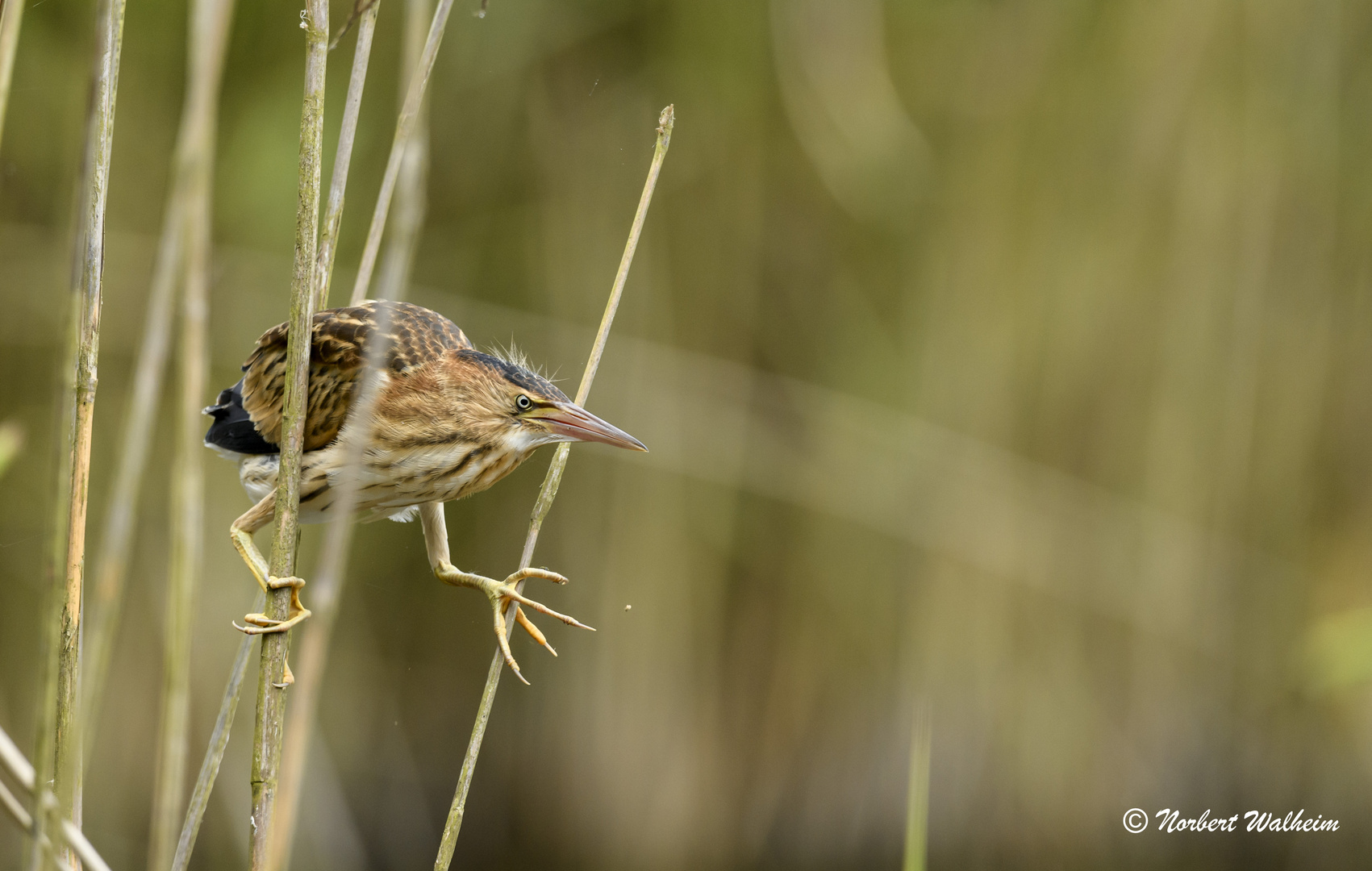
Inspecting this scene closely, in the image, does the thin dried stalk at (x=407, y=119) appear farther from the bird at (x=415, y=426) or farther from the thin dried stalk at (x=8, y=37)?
the thin dried stalk at (x=8, y=37)

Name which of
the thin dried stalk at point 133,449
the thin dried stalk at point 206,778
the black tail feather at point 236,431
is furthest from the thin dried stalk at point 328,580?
the black tail feather at point 236,431

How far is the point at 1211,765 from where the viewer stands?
11.8 feet

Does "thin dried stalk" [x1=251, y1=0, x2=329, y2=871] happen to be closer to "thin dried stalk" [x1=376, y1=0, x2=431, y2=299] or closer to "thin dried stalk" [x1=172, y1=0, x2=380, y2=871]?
"thin dried stalk" [x1=172, y1=0, x2=380, y2=871]

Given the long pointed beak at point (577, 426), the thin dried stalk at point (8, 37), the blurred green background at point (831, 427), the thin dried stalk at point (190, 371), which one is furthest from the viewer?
the blurred green background at point (831, 427)

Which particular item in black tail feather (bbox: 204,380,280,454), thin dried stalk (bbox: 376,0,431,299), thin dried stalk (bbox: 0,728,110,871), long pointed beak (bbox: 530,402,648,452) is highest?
thin dried stalk (bbox: 376,0,431,299)

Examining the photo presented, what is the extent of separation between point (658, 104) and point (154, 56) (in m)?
1.23

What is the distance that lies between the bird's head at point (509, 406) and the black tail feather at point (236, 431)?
12.6 inches

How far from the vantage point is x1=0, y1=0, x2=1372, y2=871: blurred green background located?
2957 mm

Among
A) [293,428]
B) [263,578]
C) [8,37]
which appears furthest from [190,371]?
[263,578]

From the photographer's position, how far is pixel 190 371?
35.2 inches

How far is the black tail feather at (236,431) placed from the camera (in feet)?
6.05

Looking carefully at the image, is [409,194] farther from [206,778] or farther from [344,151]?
[206,778]

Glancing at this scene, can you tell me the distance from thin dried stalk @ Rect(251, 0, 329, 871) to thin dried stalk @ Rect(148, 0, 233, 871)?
257 mm

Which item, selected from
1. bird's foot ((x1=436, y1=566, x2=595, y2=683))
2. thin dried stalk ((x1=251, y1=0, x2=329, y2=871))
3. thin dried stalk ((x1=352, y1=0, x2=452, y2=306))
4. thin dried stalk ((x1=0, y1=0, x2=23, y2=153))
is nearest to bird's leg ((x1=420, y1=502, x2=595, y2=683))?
bird's foot ((x1=436, y1=566, x2=595, y2=683))
